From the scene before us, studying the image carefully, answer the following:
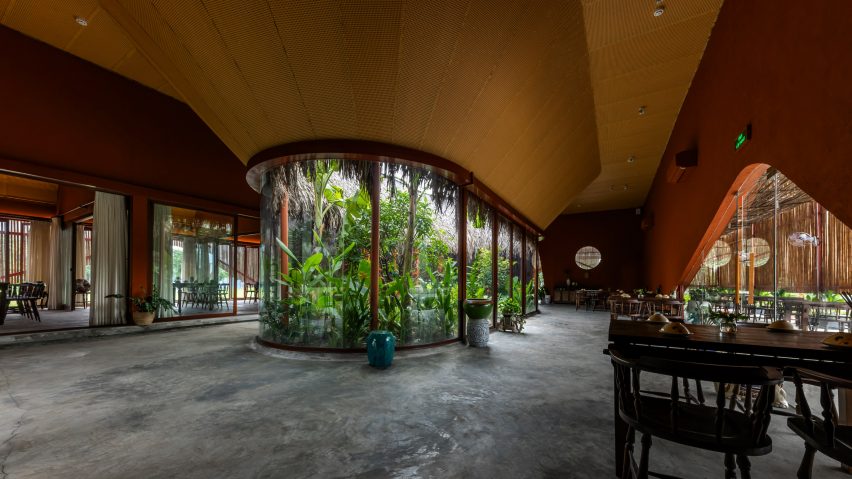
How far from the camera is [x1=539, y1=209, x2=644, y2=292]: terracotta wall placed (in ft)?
→ 47.4

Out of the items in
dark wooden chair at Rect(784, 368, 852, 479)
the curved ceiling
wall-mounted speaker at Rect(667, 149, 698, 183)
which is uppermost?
the curved ceiling

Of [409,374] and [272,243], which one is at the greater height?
[272,243]

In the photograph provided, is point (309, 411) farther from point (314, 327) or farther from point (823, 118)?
point (823, 118)

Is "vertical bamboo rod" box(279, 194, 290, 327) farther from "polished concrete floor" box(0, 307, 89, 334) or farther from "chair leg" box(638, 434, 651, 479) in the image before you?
"chair leg" box(638, 434, 651, 479)

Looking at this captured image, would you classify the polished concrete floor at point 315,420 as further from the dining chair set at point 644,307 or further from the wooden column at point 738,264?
the wooden column at point 738,264

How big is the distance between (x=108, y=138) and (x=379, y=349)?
21.6 feet

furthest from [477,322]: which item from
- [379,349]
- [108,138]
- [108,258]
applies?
[108,138]

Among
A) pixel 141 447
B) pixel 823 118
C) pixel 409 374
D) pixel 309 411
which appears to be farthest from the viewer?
pixel 409 374

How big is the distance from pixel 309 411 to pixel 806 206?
354 inches

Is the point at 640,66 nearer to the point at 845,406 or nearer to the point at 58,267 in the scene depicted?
the point at 845,406

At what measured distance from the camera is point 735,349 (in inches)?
82.7

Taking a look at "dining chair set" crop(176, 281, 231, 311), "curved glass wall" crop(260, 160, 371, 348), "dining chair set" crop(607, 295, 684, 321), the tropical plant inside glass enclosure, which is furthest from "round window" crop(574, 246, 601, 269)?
"dining chair set" crop(176, 281, 231, 311)

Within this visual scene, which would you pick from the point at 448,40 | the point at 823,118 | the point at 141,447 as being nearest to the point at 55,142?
the point at 141,447

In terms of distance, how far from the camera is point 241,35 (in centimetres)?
369
